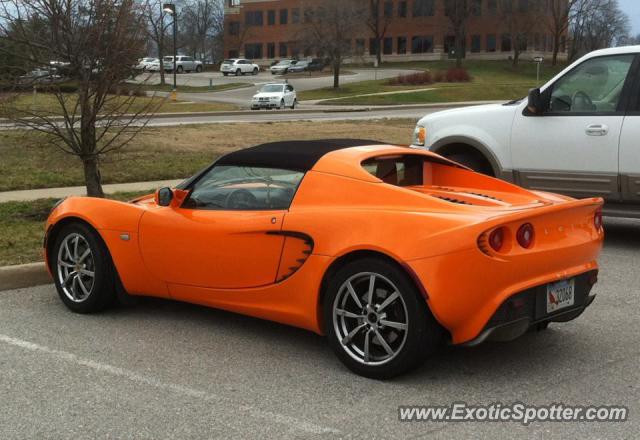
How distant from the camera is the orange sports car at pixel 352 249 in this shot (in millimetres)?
4379

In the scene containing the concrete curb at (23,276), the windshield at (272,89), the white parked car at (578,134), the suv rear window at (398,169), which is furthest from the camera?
the windshield at (272,89)

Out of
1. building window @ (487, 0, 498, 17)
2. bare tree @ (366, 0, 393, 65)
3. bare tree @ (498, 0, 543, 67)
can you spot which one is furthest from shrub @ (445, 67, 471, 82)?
building window @ (487, 0, 498, 17)

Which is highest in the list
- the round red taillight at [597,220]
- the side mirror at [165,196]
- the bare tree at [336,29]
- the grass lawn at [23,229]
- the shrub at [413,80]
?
the bare tree at [336,29]

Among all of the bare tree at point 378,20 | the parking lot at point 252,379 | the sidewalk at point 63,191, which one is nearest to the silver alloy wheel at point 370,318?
the parking lot at point 252,379

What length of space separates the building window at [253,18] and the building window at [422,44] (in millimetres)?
23083

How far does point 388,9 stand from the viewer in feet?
323

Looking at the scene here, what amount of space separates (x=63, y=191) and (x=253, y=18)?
102m

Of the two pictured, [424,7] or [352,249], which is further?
[424,7]

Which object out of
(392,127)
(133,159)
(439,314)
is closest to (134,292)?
(439,314)

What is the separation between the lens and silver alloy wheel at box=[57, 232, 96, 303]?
6039 mm

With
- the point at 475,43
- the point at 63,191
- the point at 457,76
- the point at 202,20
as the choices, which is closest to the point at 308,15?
the point at 457,76

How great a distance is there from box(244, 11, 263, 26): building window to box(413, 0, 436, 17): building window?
23733mm

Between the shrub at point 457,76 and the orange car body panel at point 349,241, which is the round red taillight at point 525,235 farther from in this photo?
the shrub at point 457,76

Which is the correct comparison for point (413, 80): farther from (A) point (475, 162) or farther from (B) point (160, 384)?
(B) point (160, 384)
